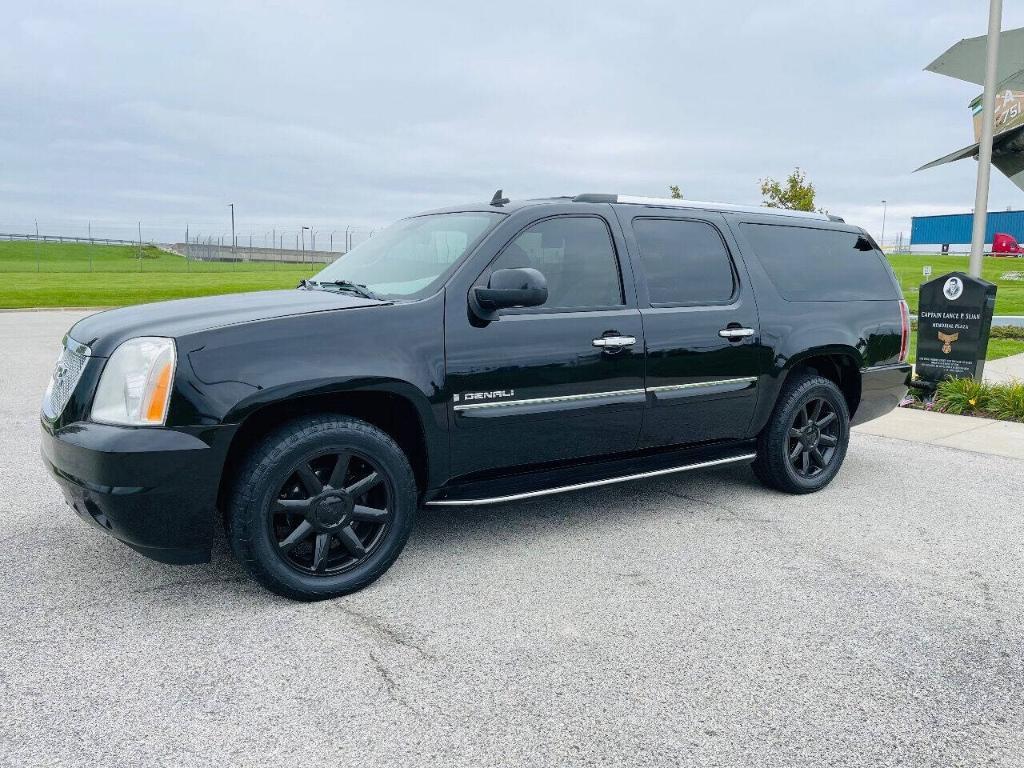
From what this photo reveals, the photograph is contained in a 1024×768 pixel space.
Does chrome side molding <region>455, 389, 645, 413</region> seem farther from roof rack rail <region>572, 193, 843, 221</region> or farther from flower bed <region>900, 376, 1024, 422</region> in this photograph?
flower bed <region>900, 376, 1024, 422</region>

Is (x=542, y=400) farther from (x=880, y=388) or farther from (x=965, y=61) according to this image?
(x=965, y=61)

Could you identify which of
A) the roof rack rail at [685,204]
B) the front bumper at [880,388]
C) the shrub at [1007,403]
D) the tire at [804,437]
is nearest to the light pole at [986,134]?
the shrub at [1007,403]

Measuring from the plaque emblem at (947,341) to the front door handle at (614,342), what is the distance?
618cm

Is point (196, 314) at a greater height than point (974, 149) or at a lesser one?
lesser

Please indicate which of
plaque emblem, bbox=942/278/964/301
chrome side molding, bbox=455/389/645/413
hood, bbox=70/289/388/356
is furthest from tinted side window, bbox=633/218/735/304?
plaque emblem, bbox=942/278/964/301

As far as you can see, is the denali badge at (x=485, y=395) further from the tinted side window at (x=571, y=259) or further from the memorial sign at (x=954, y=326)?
the memorial sign at (x=954, y=326)

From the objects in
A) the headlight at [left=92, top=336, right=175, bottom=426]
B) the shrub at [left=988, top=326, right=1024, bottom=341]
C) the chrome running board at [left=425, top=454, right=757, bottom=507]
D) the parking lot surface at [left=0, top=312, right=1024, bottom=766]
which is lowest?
the parking lot surface at [left=0, top=312, right=1024, bottom=766]

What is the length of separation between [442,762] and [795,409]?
3637 mm

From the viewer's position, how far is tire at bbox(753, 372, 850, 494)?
540cm

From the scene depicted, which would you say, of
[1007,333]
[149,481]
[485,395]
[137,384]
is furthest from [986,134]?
[149,481]

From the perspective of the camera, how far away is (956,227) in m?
77.1

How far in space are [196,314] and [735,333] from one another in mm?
3010

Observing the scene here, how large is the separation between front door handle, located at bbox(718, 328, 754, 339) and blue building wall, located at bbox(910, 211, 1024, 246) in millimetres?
74318

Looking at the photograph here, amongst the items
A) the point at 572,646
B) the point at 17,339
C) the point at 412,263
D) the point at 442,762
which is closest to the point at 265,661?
the point at 442,762
